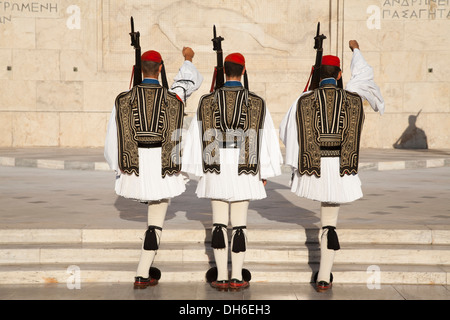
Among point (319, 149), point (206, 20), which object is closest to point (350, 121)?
point (319, 149)

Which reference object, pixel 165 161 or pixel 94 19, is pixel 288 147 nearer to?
pixel 165 161

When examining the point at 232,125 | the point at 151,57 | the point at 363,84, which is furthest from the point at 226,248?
the point at 363,84

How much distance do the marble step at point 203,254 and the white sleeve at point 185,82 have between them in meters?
1.43

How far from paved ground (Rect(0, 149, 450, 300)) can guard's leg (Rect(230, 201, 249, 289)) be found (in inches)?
5.4

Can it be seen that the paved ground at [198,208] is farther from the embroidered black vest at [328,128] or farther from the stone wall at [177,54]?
the stone wall at [177,54]

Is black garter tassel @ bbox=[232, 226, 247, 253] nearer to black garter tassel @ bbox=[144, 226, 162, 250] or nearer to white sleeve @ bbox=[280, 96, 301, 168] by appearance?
black garter tassel @ bbox=[144, 226, 162, 250]

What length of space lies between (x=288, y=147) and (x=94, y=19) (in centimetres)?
1206

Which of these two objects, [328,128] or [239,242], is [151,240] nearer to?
[239,242]

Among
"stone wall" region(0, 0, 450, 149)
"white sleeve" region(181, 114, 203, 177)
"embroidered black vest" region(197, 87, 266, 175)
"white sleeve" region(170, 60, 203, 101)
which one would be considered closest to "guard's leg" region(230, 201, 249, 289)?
"embroidered black vest" region(197, 87, 266, 175)

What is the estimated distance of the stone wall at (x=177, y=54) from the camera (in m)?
16.7

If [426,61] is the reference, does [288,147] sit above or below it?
below

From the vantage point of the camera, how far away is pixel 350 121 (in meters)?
5.65

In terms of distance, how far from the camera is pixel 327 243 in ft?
18.1

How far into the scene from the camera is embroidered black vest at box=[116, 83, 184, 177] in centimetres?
560
